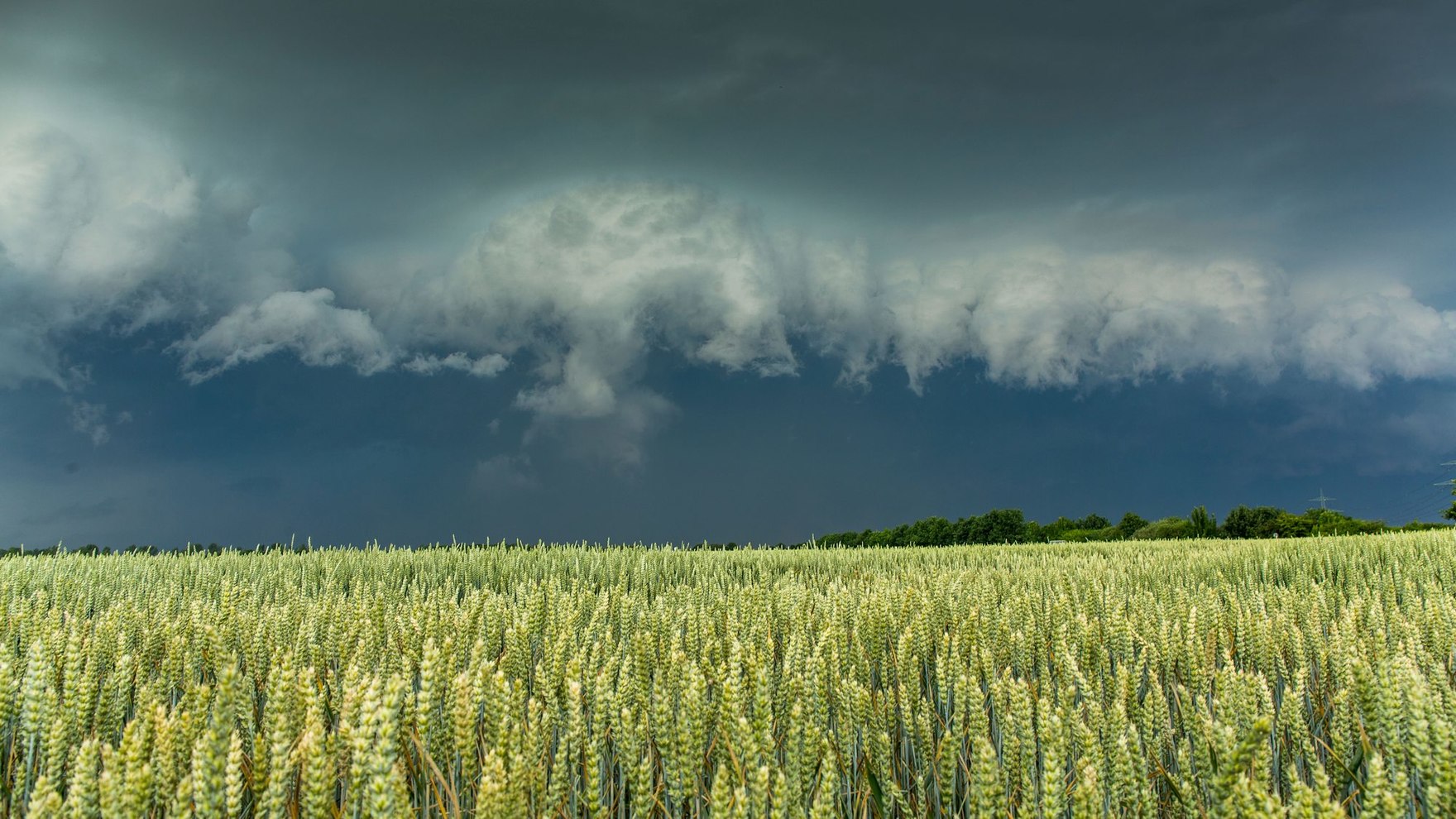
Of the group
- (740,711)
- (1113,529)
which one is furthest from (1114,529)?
(740,711)

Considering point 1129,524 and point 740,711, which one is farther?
point 1129,524

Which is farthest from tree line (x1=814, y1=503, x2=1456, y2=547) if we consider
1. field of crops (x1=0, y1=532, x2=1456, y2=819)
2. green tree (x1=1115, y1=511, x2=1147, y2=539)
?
field of crops (x1=0, y1=532, x2=1456, y2=819)

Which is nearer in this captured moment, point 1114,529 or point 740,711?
point 740,711

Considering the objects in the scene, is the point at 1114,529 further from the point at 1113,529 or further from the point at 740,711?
the point at 740,711

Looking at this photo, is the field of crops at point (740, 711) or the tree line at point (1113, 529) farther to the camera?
the tree line at point (1113, 529)

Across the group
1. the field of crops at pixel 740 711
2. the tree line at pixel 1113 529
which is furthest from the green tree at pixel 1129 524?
the field of crops at pixel 740 711

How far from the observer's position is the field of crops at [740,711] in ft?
5.04

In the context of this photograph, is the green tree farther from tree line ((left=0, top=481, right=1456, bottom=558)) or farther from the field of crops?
the field of crops

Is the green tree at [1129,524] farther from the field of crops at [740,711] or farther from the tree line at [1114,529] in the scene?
the field of crops at [740,711]

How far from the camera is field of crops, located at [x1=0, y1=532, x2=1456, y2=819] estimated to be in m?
1.54

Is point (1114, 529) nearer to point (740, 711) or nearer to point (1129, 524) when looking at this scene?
point (1129, 524)

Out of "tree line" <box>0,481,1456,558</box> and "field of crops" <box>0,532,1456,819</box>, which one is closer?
"field of crops" <box>0,532,1456,819</box>

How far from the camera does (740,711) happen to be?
2.11 metres

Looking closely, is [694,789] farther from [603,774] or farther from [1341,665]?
[1341,665]
